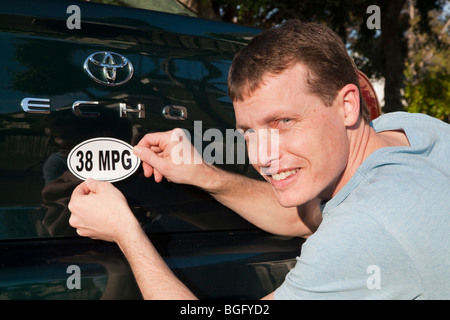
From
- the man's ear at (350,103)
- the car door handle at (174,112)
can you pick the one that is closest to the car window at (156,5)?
the car door handle at (174,112)

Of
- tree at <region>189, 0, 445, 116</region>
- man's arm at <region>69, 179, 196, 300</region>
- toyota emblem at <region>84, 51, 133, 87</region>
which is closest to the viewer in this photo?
man's arm at <region>69, 179, 196, 300</region>

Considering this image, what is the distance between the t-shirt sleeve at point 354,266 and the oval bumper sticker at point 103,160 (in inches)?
29.6

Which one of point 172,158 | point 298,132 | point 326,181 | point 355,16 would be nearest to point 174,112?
point 172,158

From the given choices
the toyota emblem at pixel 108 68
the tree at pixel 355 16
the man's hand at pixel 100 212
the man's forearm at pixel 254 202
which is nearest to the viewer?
the man's hand at pixel 100 212

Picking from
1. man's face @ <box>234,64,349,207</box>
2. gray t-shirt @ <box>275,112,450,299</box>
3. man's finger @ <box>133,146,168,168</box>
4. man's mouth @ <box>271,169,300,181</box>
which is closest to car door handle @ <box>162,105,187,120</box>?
man's finger @ <box>133,146,168,168</box>

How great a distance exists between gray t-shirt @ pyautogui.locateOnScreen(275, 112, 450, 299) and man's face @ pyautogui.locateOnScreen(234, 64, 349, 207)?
19cm

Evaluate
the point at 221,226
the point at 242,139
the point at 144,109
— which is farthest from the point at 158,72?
the point at 221,226

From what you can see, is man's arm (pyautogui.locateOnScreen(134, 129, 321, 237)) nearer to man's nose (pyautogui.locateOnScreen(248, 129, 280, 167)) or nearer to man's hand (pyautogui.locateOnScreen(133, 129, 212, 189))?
man's hand (pyautogui.locateOnScreen(133, 129, 212, 189))

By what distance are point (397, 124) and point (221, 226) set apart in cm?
84

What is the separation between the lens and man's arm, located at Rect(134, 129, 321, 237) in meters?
1.93

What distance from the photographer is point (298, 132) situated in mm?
1727

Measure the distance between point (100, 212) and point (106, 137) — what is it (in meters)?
0.28

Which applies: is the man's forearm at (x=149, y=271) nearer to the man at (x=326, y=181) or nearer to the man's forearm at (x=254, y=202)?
the man at (x=326, y=181)

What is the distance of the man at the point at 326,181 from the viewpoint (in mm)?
1479
